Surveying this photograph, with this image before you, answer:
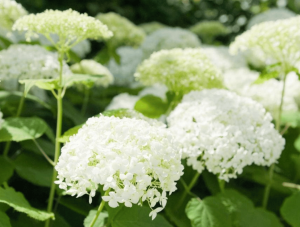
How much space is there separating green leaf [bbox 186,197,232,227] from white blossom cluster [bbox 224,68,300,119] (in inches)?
38.7

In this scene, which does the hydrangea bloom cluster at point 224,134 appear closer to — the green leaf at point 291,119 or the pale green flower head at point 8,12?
the green leaf at point 291,119

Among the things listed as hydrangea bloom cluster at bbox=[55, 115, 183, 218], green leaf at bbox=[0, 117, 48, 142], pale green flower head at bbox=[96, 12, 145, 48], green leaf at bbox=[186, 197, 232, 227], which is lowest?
green leaf at bbox=[186, 197, 232, 227]

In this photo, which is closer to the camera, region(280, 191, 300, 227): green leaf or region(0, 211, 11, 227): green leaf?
region(0, 211, 11, 227): green leaf

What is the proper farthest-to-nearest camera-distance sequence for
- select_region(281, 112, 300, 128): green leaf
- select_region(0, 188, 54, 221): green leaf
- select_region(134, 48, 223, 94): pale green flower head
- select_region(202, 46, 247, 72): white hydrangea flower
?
select_region(202, 46, 247, 72): white hydrangea flower, select_region(281, 112, 300, 128): green leaf, select_region(134, 48, 223, 94): pale green flower head, select_region(0, 188, 54, 221): green leaf

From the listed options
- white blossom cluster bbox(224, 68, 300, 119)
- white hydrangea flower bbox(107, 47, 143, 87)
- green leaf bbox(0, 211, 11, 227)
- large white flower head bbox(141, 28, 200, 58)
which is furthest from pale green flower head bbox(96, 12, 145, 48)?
green leaf bbox(0, 211, 11, 227)

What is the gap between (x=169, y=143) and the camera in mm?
1239

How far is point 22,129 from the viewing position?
1.68 m

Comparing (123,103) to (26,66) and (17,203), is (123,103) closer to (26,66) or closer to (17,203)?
(26,66)

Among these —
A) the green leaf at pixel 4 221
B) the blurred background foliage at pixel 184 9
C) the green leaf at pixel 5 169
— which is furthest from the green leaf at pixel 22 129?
the blurred background foliage at pixel 184 9

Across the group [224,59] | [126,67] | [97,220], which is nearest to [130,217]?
[97,220]

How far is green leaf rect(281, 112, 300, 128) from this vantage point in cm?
220

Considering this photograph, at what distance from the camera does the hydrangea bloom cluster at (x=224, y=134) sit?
5.18 feet

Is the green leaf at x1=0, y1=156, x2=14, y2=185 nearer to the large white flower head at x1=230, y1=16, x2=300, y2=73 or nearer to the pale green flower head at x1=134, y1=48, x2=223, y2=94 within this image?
the pale green flower head at x1=134, y1=48, x2=223, y2=94

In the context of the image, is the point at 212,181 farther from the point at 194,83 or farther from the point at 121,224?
the point at 121,224
